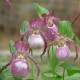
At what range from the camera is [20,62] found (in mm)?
1698

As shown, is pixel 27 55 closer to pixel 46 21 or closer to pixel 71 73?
pixel 46 21

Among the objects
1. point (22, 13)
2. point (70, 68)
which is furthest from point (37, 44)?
point (22, 13)

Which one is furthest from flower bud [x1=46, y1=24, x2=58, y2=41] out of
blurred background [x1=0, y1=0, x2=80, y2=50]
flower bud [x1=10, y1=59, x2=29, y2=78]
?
blurred background [x1=0, y1=0, x2=80, y2=50]

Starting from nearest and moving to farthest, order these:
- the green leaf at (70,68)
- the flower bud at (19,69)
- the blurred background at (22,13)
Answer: the flower bud at (19,69), the green leaf at (70,68), the blurred background at (22,13)

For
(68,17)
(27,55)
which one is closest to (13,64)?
(27,55)

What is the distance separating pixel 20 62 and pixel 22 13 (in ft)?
17.0

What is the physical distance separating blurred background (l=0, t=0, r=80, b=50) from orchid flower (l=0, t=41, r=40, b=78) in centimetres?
492

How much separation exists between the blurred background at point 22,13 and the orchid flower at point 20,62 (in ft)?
16.2

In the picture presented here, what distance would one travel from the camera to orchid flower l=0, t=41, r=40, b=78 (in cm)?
167

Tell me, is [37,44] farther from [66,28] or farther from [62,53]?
[66,28]

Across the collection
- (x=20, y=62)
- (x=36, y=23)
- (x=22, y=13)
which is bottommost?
(x=22, y=13)

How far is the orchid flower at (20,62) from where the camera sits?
1.67m

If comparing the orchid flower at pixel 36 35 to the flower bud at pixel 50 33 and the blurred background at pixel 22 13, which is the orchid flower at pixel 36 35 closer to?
the flower bud at pixel 50 33

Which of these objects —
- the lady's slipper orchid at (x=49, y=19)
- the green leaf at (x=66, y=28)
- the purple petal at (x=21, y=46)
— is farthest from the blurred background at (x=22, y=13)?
the purple petal at (x=21, y=46)
